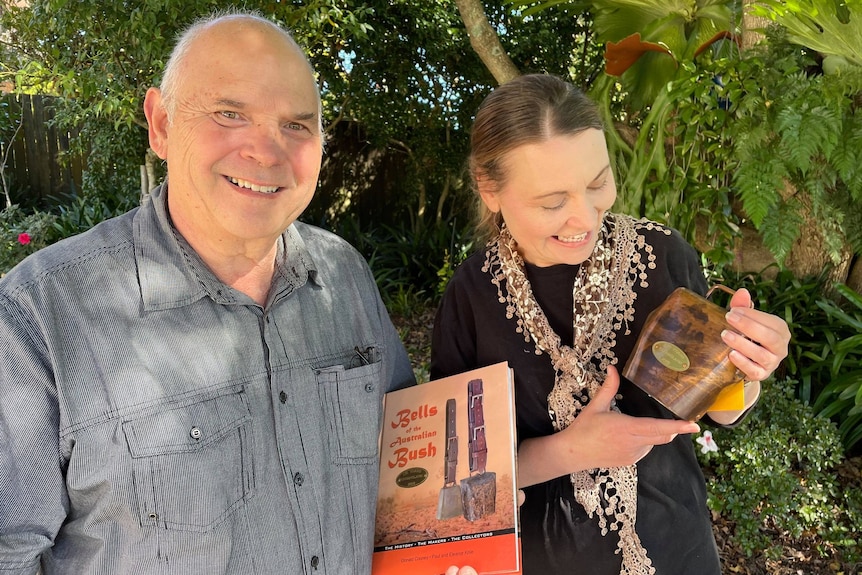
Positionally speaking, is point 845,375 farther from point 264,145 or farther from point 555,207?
point 264,145

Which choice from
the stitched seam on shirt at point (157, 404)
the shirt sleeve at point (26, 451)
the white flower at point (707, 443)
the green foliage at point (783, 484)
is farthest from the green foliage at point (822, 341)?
the shirt sleeve at point (26, 451)

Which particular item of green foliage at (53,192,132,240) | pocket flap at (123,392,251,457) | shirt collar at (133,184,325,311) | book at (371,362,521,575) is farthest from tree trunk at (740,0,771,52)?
green foliage at (53,192,132,240)

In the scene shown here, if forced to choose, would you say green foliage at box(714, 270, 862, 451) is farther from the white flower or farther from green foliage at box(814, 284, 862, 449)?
the white flower

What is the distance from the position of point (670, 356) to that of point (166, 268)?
1.08 meters

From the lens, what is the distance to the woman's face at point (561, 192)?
1.47 m

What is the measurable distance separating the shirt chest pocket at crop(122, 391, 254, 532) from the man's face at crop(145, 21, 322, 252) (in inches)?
15.0

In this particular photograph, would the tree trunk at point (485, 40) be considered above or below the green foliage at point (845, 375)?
above

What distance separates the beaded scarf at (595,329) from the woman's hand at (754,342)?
277 mm

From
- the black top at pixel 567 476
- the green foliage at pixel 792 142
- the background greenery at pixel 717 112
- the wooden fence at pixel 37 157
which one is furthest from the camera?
the wooden fence at pixel 37 157

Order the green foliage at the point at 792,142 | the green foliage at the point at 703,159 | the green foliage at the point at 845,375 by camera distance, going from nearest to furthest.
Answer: the green foliage at the point at 792,142 < the green foliage at the point at 703,159 < the green foliage at the point at 845,375

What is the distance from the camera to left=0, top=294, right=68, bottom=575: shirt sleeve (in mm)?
1191

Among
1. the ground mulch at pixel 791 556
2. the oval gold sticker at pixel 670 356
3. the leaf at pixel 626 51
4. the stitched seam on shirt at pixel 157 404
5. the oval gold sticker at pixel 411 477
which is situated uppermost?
the leaf at pixel 626 51

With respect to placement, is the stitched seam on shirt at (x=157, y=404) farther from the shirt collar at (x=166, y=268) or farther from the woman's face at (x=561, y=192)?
the woman's face at (x=561, y=192)

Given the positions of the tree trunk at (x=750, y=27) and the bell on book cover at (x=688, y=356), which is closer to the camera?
the bell on book cover at (x=688, y=356)
